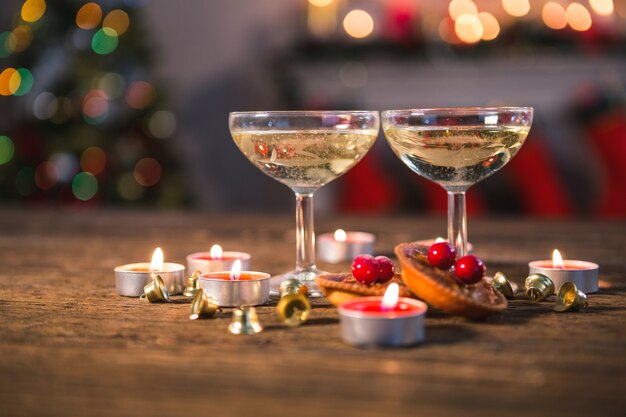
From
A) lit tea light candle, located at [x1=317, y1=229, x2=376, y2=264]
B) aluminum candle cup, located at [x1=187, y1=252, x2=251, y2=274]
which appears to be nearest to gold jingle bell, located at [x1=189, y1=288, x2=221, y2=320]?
aluminum candle cup, located at [x1=187, y1=252, x2=251, y2=274]

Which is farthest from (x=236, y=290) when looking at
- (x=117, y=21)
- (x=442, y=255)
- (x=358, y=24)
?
(x=358, y=24)

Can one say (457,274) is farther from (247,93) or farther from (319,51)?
(247,93)

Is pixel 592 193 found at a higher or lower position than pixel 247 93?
lower

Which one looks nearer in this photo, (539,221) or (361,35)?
(539,221)

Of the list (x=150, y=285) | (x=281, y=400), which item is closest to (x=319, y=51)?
(x=150, y=285)

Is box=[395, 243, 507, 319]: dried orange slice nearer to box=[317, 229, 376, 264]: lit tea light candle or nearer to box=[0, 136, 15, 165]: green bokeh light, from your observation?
box=[317, 229, 376, 264]: lit tea light candle

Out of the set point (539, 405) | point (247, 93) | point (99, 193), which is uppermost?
point (247, 93)

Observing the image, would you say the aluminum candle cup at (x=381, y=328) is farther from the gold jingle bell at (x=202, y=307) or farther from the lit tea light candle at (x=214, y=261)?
the lit tea light candle at (x=214, y=261)
